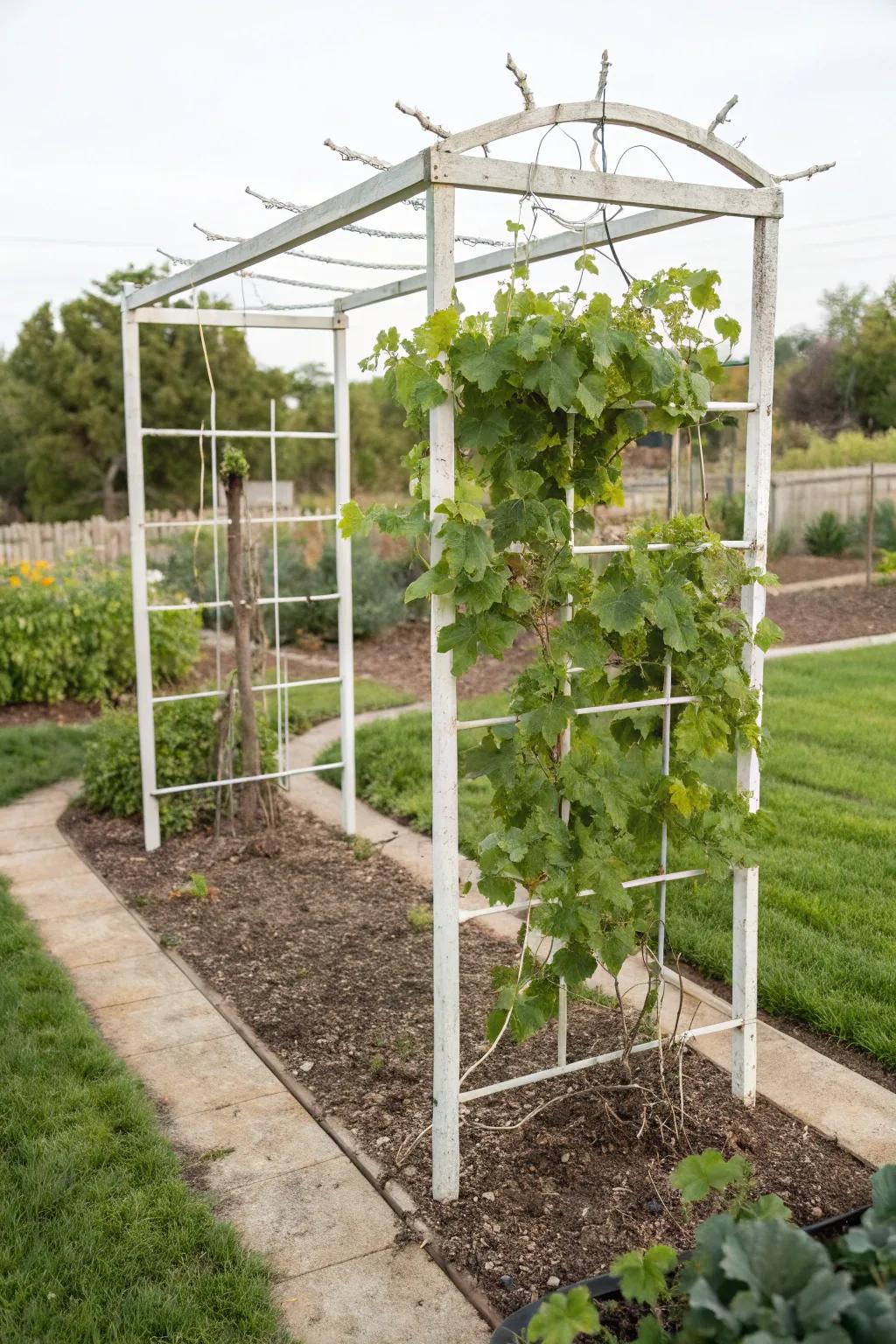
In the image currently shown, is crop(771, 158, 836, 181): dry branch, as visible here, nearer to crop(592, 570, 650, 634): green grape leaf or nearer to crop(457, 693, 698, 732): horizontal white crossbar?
crop(592, 570, 650, 634): green grape leaf

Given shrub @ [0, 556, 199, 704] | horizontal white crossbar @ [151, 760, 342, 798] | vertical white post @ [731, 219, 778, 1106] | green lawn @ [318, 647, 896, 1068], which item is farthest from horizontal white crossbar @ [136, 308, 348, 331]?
shrub @ [0, 556, 199, 704]

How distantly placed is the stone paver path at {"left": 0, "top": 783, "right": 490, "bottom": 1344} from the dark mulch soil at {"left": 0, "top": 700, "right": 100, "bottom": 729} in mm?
3577

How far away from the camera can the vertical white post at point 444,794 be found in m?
2.47

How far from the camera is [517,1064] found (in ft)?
11.1

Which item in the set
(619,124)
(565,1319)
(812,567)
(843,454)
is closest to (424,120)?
(619,124)

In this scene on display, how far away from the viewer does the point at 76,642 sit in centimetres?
844

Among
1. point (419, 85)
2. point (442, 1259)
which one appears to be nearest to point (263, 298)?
point (442, 1259)

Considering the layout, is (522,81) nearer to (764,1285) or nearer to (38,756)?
(764,1285)

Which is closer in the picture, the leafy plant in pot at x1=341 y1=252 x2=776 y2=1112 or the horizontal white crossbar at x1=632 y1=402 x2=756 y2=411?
the leafy plant in pot at x1=341 y1=252 x2=776 y2=1112

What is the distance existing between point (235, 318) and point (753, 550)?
3012 millimetres

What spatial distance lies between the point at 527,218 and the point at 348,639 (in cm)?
317

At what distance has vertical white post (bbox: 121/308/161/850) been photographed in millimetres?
5000

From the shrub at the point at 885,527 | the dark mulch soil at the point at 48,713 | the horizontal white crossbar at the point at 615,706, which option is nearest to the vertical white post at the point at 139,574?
the horizontal white crossbar at the point at 615,706

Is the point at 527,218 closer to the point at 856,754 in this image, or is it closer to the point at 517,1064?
the point at 517,1064
